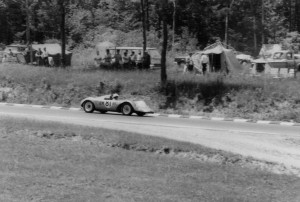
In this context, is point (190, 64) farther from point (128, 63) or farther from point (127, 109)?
point (127, 109)

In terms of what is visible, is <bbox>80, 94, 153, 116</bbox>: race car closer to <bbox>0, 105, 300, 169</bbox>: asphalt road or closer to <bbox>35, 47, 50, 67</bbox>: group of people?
<bbox>0, 105, 300, 169</bbox>: asphalt road

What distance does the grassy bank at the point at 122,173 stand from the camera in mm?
9469

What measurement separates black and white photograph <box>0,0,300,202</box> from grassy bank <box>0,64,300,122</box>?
0.07m

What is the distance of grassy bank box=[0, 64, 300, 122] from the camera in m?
29.2

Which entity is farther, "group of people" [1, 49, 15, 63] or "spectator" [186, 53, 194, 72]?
"group of people" [1, 49, 15, 63]

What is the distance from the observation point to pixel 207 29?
7444 centimetres

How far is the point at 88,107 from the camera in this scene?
2662 centimetres

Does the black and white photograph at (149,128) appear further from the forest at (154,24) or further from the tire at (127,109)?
the forest at (154,24)

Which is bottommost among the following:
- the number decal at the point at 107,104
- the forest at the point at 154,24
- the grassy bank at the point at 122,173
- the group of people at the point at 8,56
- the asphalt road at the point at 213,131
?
the asphalt road at the point at 213,131

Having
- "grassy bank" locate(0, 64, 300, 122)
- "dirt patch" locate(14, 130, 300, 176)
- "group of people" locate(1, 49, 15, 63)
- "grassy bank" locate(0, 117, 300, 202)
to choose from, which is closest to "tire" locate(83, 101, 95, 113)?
"grassy bank" locate(0, 64, 300, 122)

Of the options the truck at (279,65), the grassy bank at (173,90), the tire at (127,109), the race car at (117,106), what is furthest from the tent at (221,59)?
the tire at (127,109)

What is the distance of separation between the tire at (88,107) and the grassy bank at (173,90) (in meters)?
4.98

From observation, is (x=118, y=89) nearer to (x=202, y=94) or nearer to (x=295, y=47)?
(x=202, y=94)

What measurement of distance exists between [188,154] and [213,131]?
6472 millimetres
